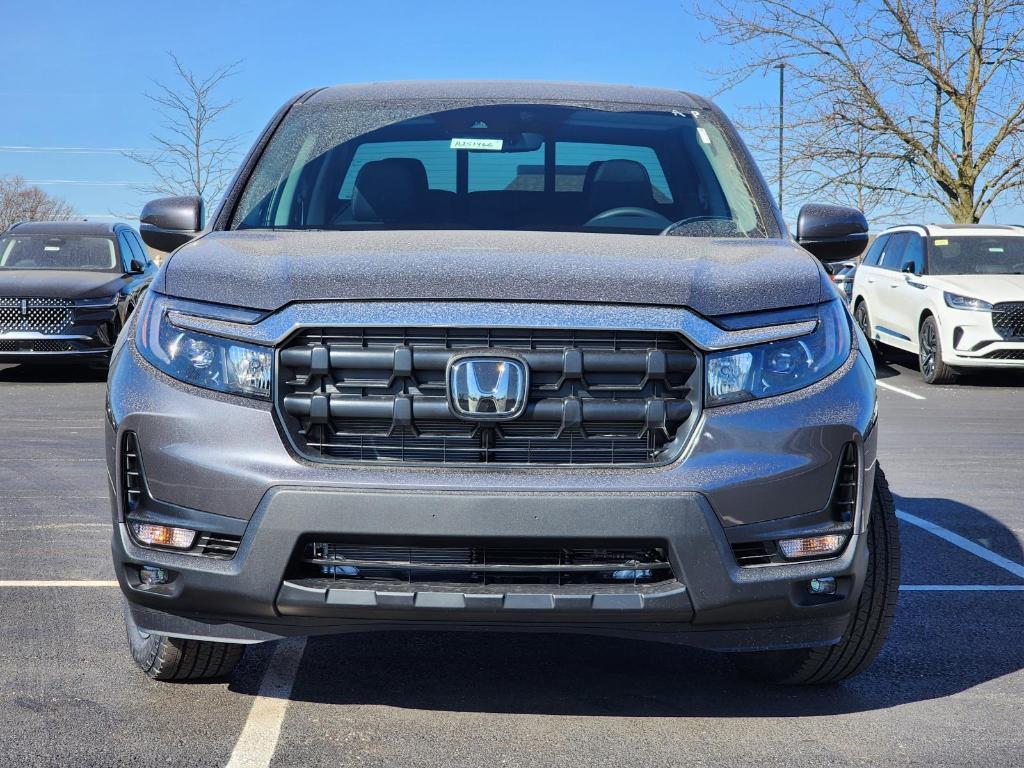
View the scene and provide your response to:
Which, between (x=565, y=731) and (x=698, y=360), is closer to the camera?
(x=698, y=360)

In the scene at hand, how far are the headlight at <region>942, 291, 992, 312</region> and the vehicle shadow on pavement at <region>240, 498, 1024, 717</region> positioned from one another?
997cm

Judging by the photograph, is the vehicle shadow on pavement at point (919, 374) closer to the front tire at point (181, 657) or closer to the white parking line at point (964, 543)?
the white parking line at point (964, 543)

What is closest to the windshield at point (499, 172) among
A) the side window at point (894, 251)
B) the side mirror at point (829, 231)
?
the side mirror at point (829, 231)

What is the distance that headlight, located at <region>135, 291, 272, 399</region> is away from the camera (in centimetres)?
334

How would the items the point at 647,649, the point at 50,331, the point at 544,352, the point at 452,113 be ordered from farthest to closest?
the point at 50,331 → the point at 452,113 → the point at 647,649 → the point at 544,352

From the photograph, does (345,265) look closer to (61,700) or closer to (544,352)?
(544,352)

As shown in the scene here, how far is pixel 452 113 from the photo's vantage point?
5.01 metres

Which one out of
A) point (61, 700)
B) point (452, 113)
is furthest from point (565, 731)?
point (452, 113)

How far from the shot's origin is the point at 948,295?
1465 centimetres

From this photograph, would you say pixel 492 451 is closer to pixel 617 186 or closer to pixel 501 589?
pixel 501 589

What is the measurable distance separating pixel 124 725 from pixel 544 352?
1514 millimetres

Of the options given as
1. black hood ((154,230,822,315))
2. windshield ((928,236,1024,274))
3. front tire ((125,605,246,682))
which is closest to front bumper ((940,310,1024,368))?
windshield ((928,236,1024,274))

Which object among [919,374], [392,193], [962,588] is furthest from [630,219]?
[919,374]

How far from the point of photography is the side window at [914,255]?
15638 millimetres
